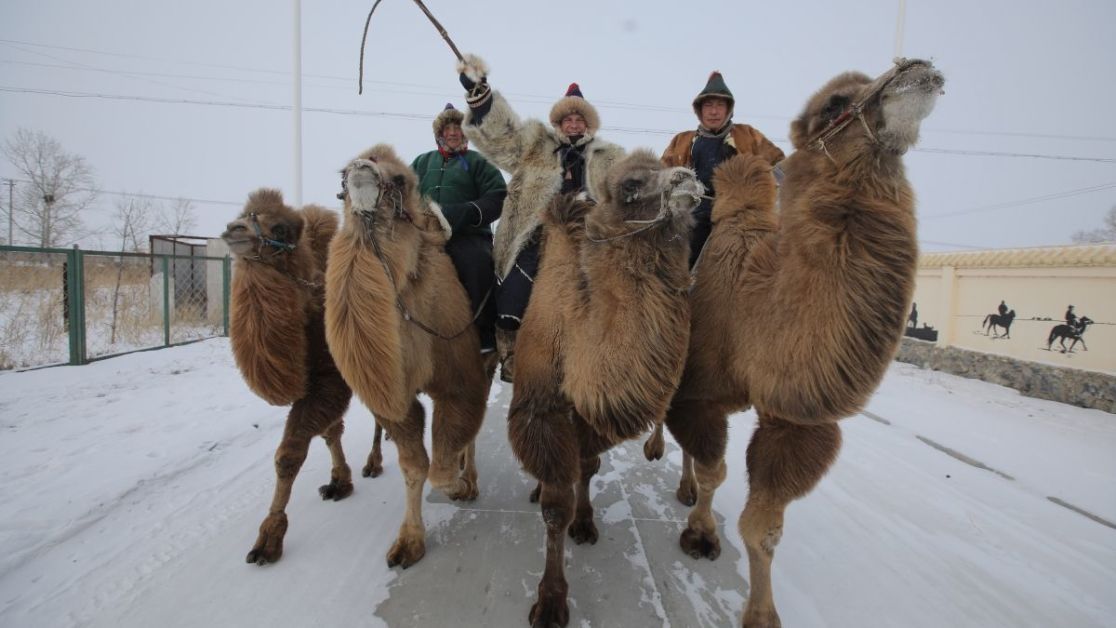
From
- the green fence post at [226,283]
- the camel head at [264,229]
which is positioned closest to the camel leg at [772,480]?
the camel head at [264,229]

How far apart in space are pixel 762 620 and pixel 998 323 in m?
8.39

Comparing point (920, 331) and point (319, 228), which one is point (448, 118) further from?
point (920, 331)

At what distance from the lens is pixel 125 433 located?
171 inches

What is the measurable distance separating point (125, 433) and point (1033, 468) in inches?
346

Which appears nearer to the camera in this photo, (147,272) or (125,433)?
(125,433)

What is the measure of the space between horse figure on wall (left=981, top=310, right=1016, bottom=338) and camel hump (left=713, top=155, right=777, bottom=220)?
7756 millimetres

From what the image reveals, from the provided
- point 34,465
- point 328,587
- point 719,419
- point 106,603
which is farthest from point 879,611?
point 34,465

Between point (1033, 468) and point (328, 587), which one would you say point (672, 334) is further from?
point (1033, 468)

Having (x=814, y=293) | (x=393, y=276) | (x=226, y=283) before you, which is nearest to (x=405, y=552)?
(x=393, y=276)

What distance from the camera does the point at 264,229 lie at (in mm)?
2838

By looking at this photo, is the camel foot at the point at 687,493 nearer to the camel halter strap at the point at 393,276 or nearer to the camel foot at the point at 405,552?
the camel foot at the point at 405,552

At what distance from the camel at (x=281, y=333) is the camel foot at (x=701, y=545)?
2.43 meters

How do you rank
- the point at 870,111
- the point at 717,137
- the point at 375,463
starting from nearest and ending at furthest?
1. the point at 870,111
2. the point at 717,137
3. the point at 375,463

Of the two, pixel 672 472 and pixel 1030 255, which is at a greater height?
pixel 1030 255
